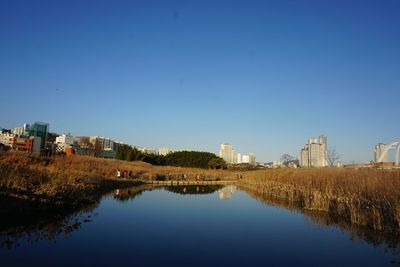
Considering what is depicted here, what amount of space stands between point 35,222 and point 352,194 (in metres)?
12.3

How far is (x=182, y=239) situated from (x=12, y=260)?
465 centimetres

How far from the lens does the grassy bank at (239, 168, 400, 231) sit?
12.4 meters

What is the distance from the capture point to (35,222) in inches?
458

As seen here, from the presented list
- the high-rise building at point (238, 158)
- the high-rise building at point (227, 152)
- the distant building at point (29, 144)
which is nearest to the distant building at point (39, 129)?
the distant building at point (29, 144)

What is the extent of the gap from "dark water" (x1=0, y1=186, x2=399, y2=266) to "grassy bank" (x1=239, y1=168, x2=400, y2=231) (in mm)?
1171

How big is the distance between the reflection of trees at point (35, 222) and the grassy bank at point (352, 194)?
9.77m

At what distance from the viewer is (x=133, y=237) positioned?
10969mm

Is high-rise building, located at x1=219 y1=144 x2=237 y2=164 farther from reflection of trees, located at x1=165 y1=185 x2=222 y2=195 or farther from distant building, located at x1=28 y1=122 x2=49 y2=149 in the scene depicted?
reflection of trees, located at x1=165 y1=185 x2=222 y2=195

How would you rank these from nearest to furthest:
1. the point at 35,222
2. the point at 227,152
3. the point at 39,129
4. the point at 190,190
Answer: the point at 35,222 < the point at 190,190 < the point at 39,129 < the point at 227,152

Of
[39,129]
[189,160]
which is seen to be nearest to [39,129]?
[39,129]

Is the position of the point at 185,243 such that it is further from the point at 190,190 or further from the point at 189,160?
the point at 189,160

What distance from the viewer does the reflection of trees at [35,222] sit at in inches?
385

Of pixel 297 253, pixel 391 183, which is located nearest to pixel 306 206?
pixel 391 183

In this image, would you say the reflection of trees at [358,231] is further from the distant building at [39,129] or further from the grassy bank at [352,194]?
the distant building at [39,129]
